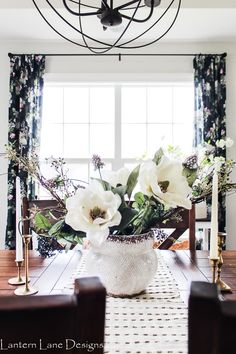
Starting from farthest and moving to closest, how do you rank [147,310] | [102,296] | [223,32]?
1. [223,32]
2. [147,310]
3. [102,296]

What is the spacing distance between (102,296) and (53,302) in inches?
2.5

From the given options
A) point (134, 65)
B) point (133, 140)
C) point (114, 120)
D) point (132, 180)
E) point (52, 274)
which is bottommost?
point (52, 274)

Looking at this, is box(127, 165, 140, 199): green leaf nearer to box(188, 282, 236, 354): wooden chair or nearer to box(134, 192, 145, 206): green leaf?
box(134, 192, 145, 206): green leaf

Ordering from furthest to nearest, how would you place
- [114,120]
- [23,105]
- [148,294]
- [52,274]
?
[114,120] → [23,105] → [52,274] → [148,294]

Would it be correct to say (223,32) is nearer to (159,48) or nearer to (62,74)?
(159,48)

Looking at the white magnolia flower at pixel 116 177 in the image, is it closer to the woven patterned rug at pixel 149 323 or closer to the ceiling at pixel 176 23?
the woven patterned rug at pixel 149 323

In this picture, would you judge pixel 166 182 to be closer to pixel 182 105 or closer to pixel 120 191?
pixel 120 191

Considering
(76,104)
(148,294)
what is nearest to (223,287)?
(148,294)

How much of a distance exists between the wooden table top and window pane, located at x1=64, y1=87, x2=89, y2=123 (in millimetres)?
2325

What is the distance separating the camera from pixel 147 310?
951 mm

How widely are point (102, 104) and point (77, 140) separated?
19.0 inches

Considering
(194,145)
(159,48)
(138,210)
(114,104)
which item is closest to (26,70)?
(114,104)

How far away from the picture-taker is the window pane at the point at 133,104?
3.73m

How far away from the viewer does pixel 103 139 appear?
3.77 m
